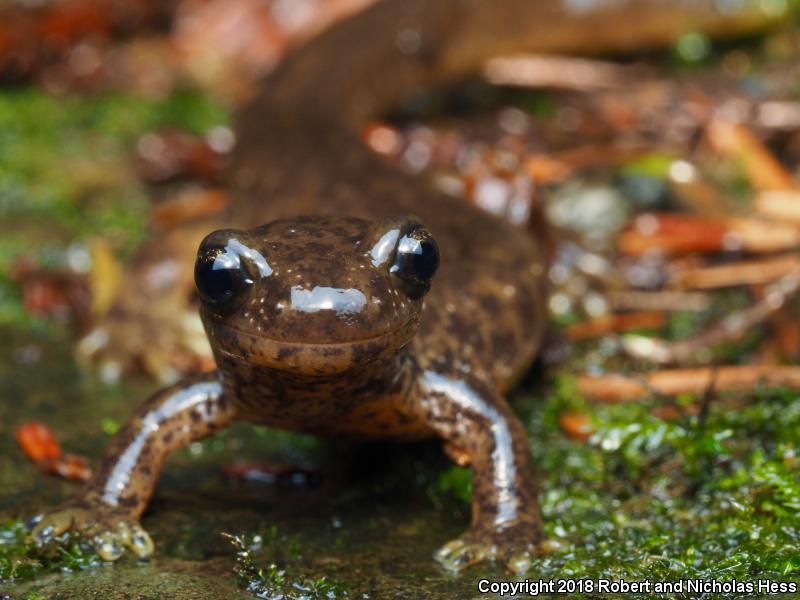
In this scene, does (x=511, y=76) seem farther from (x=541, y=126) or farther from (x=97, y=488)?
(x=97, y=488)

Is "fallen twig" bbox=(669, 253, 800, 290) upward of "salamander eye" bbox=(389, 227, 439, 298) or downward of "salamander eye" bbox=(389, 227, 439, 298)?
downward

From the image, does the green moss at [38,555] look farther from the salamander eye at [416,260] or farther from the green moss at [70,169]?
the green moss at [70,169]

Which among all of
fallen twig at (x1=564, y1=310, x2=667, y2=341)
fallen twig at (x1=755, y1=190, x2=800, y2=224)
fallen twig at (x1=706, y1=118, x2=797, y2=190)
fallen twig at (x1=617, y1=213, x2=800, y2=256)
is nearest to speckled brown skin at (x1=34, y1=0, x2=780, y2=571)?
fallen twig at (x1=564, y1=310, x2=667, y2=341)

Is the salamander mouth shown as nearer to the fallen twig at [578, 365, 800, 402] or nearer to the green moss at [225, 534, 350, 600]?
the green moss at [225, 534, 350, 600]

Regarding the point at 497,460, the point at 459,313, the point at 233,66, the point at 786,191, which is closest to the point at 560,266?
the point at 786,191

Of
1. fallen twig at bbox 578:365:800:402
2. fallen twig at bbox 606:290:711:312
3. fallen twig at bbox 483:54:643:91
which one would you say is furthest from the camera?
fallen twig at bbox 483:54:643:91

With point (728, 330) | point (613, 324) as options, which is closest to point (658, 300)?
point (613, 324)

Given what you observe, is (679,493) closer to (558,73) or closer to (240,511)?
(240,511)
